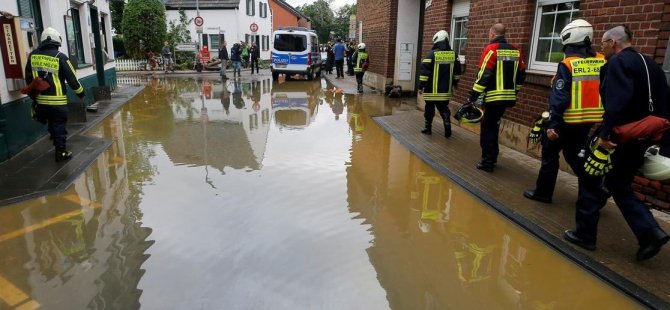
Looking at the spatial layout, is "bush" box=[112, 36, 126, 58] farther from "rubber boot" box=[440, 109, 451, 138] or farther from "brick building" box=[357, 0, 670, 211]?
"rubber boot" box=[440, 109, 451, 138]

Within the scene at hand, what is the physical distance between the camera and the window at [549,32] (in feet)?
20.8

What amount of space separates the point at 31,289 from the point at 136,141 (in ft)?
15.8

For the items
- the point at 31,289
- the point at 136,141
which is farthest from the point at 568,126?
the point at 136,141

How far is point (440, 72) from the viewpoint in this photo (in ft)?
24.9

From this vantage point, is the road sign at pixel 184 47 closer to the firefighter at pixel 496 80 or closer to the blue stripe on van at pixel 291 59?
the blue stripe on van at pixel 291 59

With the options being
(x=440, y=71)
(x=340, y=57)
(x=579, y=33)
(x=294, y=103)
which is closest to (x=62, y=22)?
(x=294, y=103)

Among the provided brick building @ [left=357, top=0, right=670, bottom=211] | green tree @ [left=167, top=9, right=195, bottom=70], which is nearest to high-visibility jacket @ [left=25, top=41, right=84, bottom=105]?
brick building @ [left=357, top=0, right=670, bottom=211]

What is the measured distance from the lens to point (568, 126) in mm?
4293

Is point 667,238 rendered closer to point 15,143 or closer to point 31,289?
point 31,289

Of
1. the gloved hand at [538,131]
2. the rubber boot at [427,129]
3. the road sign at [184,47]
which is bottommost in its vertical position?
the rubber boot at [427,129]

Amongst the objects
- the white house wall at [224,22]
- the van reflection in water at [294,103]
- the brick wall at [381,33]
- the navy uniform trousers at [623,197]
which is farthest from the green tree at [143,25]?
the navy uniform trousers at [623,197]

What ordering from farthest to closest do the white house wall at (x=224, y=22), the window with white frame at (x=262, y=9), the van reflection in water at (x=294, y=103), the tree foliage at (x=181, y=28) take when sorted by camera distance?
the window with white frame at (x=262, y=9)
the white house wall at (x=224, y=22)
the tree foliage at (x=181, y=28)
the van reflection in water at (x=294, y=103)

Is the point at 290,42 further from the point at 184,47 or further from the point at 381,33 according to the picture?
the point at 184,47

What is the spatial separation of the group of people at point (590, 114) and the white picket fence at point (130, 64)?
22.7 m
